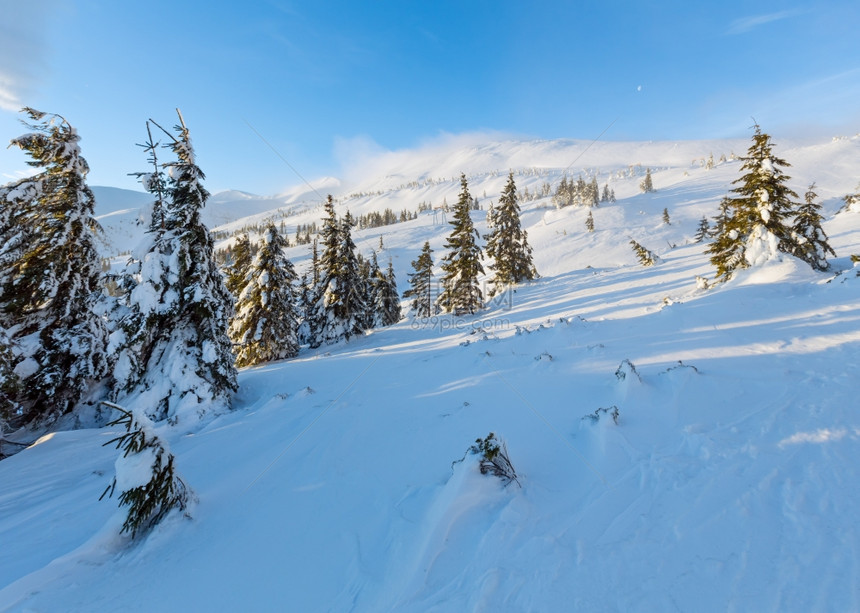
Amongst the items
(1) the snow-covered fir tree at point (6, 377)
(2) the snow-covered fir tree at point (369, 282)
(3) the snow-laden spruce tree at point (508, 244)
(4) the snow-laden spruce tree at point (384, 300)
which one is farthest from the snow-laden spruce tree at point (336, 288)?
(1) the snow-covered fir tree at point (6, 377)

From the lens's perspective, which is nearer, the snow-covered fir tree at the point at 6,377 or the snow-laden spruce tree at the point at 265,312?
the snow-covered fir tree at the point at 6,377

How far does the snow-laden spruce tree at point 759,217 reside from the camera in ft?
43.8

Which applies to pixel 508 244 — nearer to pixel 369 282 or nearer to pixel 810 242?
pixel 369 282

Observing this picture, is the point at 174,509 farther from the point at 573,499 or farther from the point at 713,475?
the point at 713,475

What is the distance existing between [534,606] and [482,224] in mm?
119065

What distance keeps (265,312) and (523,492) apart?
21548 millimetres

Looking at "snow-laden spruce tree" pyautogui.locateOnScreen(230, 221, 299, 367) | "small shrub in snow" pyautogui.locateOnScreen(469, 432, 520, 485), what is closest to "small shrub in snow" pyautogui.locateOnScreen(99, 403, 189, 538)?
"small shrub in snow" pyautogui.locateOnScreen(469, 432, 520, 485)

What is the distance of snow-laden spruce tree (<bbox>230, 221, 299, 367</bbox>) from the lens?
72.1ft

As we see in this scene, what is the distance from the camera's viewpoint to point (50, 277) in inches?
442

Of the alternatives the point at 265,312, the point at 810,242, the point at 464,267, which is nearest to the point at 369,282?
the point at 464,267

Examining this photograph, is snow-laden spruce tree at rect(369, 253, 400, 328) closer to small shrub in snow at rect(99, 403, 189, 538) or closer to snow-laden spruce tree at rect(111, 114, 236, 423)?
snow-laden spruce tree at rect(111, 114, 236, 423)

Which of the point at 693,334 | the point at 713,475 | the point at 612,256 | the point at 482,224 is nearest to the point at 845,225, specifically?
the point at 612,256

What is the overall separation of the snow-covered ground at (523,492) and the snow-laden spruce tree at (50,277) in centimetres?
391

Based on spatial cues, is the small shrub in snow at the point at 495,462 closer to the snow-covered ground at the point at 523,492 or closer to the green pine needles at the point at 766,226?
the snow-covered ground at the point at 523,492
